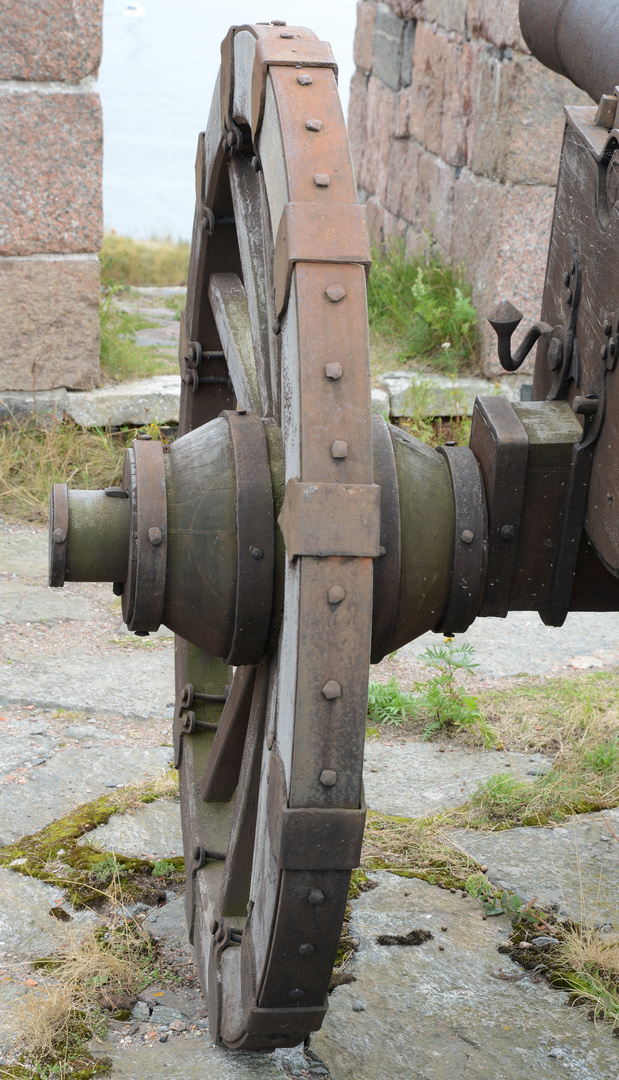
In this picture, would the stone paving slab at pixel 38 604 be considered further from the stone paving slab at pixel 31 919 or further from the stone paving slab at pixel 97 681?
the stone paving slab at pixel 31 919

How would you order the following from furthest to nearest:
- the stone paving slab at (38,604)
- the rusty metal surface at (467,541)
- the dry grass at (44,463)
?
the dry grass at (44,463) < the stone paving slab at (38,604) < the rusty metal surface at (467,541)

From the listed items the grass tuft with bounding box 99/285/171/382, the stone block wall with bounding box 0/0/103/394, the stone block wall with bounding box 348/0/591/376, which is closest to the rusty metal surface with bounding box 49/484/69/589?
the stone block wall with bounding box 0/0/103/394

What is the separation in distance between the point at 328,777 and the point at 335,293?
0.54 meters

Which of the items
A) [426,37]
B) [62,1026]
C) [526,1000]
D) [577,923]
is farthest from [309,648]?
[426,37]

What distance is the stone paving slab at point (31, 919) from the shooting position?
6.45ft

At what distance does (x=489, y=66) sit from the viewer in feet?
14.7

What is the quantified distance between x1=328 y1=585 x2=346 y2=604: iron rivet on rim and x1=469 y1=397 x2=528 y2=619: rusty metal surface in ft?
1.32

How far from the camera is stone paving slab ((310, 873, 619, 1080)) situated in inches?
68.3

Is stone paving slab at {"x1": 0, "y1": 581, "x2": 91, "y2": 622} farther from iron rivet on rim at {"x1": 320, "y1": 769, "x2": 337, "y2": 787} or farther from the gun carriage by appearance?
iron rivet on rim at {"x1": 320, "y1": 769, "x2": 337, "y2": 787}

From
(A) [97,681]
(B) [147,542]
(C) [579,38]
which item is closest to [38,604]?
Answer: (A) [97,681]

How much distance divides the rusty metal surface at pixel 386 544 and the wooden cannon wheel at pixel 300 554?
127 millimetres

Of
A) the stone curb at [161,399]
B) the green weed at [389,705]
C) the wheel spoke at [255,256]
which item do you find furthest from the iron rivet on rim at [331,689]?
the stone curb at [161,399]

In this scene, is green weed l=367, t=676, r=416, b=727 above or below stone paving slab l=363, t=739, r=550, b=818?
below

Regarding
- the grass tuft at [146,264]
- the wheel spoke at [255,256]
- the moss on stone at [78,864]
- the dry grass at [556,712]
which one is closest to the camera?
the wheel spoke at [255,256]
